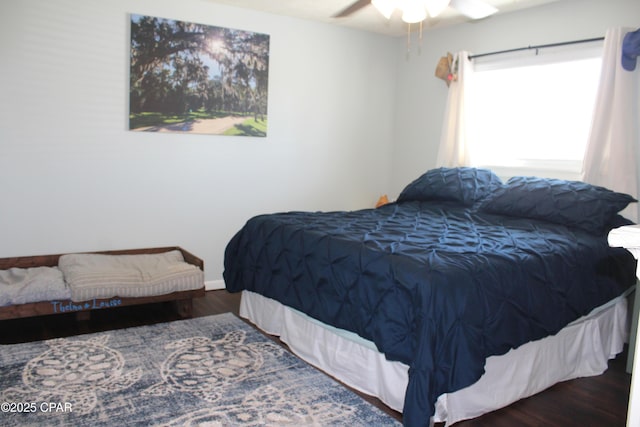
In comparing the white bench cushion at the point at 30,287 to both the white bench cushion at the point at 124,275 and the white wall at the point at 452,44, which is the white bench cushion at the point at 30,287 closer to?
the white bench cushion at the point at 124,275

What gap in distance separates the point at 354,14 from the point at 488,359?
122 inches

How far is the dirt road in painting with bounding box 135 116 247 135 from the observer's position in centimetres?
393

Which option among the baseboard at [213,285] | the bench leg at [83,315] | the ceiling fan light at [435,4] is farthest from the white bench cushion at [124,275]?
the ceiling fan light at [435,4]

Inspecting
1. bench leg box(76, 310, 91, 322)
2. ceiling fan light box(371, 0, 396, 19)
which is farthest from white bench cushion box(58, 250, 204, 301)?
ceiling fan light box(371, 0, 396, 19)

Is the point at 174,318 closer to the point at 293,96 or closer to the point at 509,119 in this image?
the point at 293,96

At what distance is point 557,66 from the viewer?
12.8 feet

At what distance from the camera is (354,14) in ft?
14.0

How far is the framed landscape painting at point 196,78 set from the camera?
3.79 m

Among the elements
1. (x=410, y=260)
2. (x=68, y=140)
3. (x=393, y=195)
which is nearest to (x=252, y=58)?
(x=68, y=140)

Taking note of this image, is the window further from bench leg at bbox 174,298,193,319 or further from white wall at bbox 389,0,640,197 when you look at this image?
bench leg at bbox 174,298,193,319

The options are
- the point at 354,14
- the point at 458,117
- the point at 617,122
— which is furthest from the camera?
the point at 458,117

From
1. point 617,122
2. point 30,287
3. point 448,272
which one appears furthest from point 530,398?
point 30,287

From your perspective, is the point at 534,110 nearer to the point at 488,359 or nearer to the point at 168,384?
the point at 488,359

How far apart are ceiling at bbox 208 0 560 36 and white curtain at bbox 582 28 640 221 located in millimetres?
735
